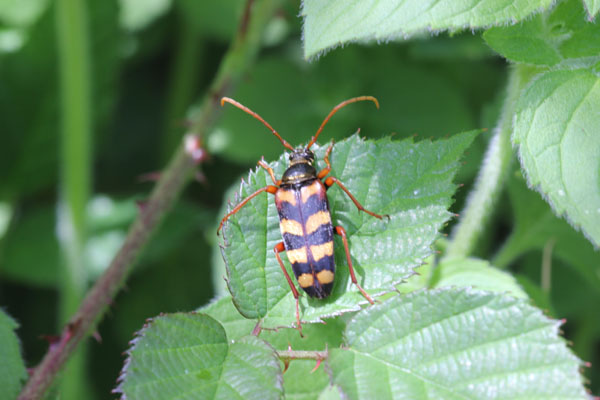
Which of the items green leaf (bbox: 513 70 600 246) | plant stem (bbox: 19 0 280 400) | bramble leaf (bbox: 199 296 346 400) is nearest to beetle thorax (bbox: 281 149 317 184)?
bramble leaf (bbox: 199 296 346 400)

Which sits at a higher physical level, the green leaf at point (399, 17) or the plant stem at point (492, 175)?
the green leaf at point (399, 17)

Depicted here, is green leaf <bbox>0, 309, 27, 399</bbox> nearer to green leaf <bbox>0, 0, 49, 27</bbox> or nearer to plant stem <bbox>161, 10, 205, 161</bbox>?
plant stem <bbox>161, 10, 205, 161</bbox>

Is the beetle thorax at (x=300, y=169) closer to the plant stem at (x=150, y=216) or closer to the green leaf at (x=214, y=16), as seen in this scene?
the plant stem at (x=150, y=216)

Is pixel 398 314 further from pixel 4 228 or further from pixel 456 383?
pixel 4 228

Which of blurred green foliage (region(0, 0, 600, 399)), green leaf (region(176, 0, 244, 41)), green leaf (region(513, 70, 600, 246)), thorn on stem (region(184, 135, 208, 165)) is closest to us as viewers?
green leaf (region(513, 70, 600, 246))

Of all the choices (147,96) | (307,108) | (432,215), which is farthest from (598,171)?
(147,96)

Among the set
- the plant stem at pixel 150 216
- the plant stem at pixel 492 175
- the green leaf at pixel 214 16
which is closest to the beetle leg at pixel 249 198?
the plant stem at pixel 150 216

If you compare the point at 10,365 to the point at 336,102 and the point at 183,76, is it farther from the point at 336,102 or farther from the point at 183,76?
the point at 183,76
